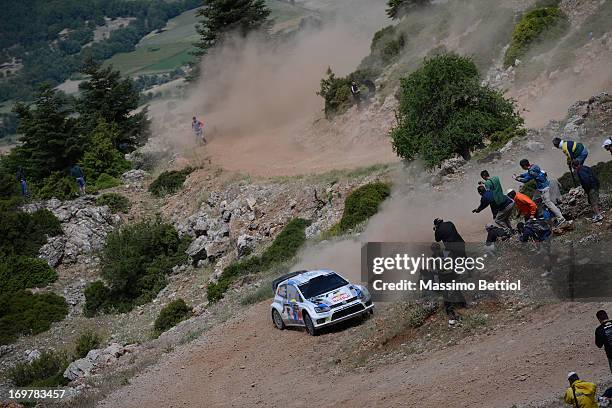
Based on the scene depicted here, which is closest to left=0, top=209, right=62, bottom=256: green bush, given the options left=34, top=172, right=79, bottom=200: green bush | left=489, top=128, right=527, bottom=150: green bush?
left=34, top=172, right=79, bottom=200: green bush

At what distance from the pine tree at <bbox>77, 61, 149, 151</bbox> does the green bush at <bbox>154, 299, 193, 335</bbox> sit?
2937cm

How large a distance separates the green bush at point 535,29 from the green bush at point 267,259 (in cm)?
1568

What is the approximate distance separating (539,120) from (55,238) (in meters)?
26.9

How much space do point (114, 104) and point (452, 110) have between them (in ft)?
115

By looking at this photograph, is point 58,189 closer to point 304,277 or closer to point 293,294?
point 304,277

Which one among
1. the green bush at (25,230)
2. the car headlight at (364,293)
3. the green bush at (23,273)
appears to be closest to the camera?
the car headlight at (364,293)

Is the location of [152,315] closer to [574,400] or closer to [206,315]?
[206,315]

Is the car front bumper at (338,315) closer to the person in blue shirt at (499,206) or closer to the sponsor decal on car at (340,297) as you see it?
the sponsor decal on car at (340,297)

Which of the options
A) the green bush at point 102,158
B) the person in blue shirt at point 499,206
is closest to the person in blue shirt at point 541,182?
the person in blue shirt at point 499,206

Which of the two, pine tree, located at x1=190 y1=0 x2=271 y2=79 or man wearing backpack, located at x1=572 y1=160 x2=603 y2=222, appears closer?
man wearing backpack, located at x1=572 y1=160 x2=603 y2=222

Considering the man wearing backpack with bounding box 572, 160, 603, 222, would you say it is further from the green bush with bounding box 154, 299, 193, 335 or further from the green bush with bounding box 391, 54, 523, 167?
the green bush with bounding box 154, 299, 193, 335

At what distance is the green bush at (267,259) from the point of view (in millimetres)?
32688

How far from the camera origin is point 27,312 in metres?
40.2

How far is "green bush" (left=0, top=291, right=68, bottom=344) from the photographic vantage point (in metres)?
39.2
